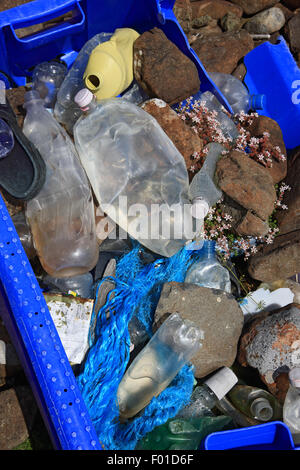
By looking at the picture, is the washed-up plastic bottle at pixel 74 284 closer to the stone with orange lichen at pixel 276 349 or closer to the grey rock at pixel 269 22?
the stone with orange lichen at pixel 276 349

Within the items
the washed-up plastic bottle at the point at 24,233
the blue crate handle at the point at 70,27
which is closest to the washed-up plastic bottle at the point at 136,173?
the washed-up plastic bottle at the point at 24,233

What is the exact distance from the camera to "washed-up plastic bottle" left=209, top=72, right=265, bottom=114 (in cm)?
307

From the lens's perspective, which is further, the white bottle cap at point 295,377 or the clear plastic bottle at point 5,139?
the clear plastic bottle at point 5,139

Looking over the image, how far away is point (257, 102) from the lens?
9.82 feet

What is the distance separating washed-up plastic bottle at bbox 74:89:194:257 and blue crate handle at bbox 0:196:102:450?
66 centimetres

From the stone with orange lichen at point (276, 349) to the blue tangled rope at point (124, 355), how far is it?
0.37m

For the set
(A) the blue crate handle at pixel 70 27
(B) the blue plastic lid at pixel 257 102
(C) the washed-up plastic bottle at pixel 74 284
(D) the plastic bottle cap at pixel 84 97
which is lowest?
(C) the washed-up plastic bottle at pixel 74 284

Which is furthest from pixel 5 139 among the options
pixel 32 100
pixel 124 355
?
pixel 124 355

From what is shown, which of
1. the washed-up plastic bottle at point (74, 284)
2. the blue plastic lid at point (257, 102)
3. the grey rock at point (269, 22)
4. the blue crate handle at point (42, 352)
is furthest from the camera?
the grey rock at point (269, 22)

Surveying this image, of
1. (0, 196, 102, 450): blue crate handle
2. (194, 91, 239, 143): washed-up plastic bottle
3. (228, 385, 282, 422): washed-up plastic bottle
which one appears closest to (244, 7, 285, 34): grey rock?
(194, 91, 239, 143): washed-up plastic bottle

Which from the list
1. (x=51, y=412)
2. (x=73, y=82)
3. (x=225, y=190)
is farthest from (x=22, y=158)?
(x=51, y=412)

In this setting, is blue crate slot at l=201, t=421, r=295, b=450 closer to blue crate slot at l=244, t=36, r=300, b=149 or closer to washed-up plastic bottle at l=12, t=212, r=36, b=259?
washed-up plastic bottle at l=12, t=212, r=36, b=259

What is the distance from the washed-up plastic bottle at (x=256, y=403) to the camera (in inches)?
86.1
